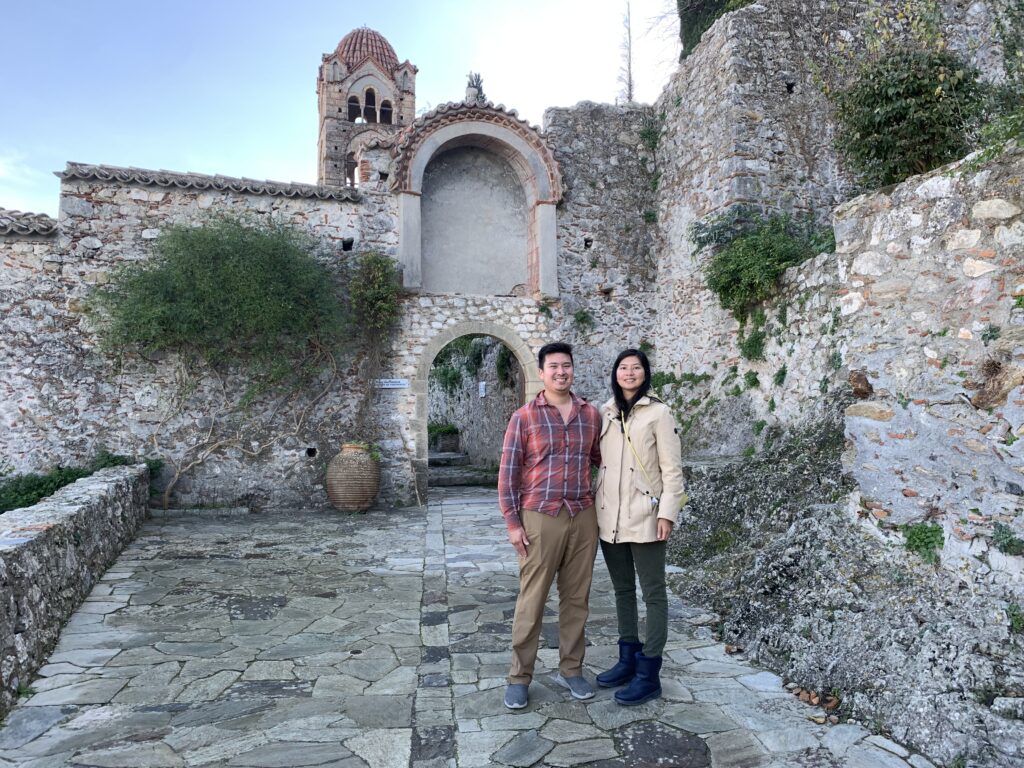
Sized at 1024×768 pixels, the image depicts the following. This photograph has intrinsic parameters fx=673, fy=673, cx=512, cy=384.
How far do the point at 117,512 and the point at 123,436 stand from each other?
2.49 metres

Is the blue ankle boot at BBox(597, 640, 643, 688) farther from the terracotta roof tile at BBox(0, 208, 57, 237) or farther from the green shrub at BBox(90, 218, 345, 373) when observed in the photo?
the terracotta roof tile at BBox(0, 208, 57, 237)

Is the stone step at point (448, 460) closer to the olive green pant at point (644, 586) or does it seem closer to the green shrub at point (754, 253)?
the green shrub at point (754, 253)

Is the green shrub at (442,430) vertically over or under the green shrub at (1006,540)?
under

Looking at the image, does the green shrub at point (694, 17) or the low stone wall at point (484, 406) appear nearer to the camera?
the green shrub at point (694, 17)

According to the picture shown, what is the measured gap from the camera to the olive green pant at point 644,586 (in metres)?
3.20

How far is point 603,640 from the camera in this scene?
4117mm

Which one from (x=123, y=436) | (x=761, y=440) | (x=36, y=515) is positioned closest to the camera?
(x=36, y=515)

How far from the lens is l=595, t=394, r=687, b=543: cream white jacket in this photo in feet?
10.5

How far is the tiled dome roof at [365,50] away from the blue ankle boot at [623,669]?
25.8 metres

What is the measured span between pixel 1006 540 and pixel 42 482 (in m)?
9.27

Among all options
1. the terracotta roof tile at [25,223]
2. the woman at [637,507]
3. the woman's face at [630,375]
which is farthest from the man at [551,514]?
the terracotta roof tile at [25,223]

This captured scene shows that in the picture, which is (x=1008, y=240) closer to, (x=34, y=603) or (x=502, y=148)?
(x=34, y=603)

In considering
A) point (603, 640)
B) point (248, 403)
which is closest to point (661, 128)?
point (248, 403)

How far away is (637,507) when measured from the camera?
322 centimetres
